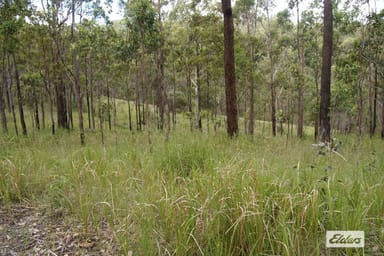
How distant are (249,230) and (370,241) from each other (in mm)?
888

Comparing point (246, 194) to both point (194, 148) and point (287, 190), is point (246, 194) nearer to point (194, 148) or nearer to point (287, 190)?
point (287, 190)

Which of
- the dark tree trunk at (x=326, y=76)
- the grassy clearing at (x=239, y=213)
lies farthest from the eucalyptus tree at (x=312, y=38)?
the grassy clearing at (x=239, y=213)

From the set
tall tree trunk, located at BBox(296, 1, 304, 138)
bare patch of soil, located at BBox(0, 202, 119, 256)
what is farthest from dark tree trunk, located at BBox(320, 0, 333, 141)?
tall tree trunk, located at BBox(296, 1, 304, 138)

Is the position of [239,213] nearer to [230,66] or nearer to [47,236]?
[47,236]

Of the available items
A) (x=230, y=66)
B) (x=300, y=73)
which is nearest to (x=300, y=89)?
(x=300, y=73)

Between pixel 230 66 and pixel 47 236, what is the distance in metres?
6.20

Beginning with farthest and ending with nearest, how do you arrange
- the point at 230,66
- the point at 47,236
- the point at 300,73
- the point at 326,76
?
the point at 300,73, the point at 326,76, the point at 230,66, the point at 47,236

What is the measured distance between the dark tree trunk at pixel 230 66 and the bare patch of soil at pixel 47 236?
5206 mm

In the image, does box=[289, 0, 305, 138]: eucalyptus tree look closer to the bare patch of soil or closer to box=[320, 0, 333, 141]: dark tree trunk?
box=[320, 0, 333, 141]: dark tree trunk

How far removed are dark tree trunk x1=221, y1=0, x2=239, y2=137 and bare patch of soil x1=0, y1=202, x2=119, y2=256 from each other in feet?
17.1

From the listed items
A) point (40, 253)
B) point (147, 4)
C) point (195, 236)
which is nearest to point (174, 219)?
point (195, 236)

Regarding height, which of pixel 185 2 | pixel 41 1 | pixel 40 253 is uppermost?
pixel 185 2

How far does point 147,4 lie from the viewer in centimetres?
771

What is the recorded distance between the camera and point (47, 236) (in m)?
2.44
